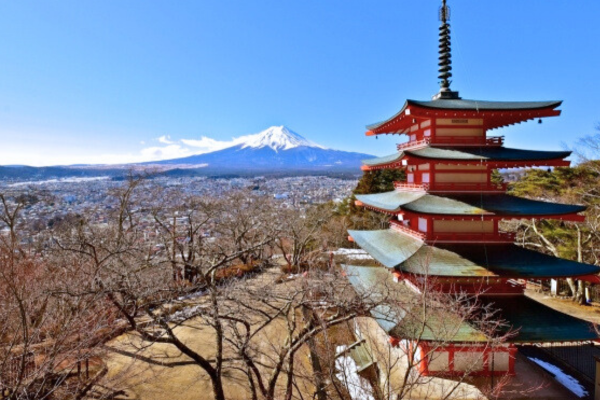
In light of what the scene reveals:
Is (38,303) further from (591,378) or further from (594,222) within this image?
(594,222)

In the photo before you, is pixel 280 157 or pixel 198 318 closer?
pixel 198 318

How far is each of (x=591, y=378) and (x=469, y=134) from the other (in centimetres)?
753

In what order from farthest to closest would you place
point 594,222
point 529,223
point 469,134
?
1. point 529,223
2. point 594,222
3. point 469,134

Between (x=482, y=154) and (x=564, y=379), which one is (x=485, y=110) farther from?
(x=564, y=379)

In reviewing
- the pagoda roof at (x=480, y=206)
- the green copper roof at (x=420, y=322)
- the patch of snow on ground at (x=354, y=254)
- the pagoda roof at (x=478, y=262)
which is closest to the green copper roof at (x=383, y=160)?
the pagoda roof at (x=480, y=206)

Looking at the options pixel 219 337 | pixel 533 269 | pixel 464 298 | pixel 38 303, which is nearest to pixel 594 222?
pixel 533 269

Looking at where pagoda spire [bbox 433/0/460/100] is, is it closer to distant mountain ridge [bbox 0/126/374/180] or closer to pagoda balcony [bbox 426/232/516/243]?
pagoda balcony [bbox 426/232/516/243]

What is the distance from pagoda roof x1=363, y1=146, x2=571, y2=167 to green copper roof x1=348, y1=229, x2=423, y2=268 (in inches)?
98.4

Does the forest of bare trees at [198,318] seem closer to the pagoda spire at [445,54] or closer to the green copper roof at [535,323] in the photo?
the green copper roof at [535,323]

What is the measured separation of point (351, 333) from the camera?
42.7ft

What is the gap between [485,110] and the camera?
29.8 ft

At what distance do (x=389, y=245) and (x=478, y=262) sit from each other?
2.70 meters

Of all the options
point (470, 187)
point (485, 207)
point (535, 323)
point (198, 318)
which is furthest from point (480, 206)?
point (198, 318)

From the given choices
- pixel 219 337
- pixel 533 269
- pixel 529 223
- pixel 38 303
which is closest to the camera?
pixel 219 337
